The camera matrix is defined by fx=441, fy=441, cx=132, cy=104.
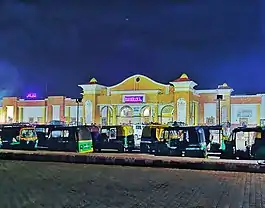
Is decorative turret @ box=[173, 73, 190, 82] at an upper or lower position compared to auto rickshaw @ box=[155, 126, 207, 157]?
upper

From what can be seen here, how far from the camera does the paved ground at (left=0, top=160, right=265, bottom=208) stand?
7.81 meters

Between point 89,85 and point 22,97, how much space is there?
9799 mm

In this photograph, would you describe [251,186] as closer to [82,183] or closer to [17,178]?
[82,183]

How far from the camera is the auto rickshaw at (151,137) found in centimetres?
1856

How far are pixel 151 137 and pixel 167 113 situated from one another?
30.3m

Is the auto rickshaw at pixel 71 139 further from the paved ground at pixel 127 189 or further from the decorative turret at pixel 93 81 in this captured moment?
the decorative turret at pixel 93 81

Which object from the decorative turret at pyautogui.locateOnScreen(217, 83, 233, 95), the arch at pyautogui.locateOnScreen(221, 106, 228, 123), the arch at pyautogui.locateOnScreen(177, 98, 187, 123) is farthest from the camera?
the decorative turret at pyautogui.locateOnScreen(217, 83, 233, 95)

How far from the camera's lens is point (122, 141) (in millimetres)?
21312

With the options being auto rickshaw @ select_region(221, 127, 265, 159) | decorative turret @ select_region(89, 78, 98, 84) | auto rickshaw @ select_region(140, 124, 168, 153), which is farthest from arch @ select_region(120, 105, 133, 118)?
auto rickshaw @ select_region(221, 127, 265, 159)

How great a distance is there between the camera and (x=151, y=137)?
19.0 meters

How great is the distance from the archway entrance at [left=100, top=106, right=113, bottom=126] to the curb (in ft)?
102

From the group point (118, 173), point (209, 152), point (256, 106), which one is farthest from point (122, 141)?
point (256, 106)

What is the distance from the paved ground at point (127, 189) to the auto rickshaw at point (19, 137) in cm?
828

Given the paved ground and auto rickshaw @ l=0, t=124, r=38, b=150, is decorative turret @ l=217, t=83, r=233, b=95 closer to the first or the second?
auto rickshaw @ l=0, t=124, r=38, b=150
